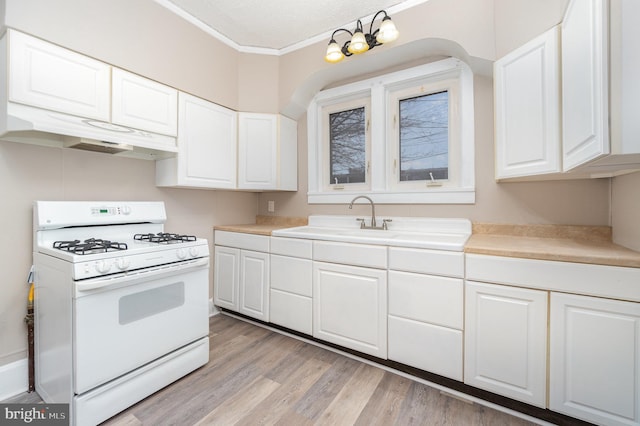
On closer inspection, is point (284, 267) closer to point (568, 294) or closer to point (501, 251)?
point (501, 251)

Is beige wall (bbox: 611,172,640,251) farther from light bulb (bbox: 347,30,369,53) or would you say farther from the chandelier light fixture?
light bulb (bbox: 347,30,369,53)

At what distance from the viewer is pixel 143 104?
6.36 ft

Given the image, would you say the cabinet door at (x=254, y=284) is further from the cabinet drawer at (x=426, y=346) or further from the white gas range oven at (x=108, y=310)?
the cabinet drawer at (x=426, y=346)

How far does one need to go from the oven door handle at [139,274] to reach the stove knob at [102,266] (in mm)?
36

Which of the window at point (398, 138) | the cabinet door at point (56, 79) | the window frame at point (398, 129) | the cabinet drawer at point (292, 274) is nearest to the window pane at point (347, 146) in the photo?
the window at point (398, 138)

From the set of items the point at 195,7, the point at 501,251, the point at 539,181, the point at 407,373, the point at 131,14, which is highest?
the point at 195,7

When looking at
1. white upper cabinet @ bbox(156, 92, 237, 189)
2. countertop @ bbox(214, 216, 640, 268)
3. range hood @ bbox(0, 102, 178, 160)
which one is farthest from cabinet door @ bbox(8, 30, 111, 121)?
countertop @ bbox(214, 216, 640, 268)

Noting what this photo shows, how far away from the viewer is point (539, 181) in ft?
6.07

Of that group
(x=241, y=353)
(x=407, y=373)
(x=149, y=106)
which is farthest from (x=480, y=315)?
(x=149, y=106)

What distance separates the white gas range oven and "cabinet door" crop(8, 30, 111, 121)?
583mm

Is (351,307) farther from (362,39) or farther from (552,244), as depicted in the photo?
(362,39)

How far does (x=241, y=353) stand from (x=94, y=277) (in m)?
1.15

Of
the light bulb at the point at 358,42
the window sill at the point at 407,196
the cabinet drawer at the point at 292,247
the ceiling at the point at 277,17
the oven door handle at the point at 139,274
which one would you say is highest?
the ceiling at the point at 277,17

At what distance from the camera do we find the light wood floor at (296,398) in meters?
1.42
